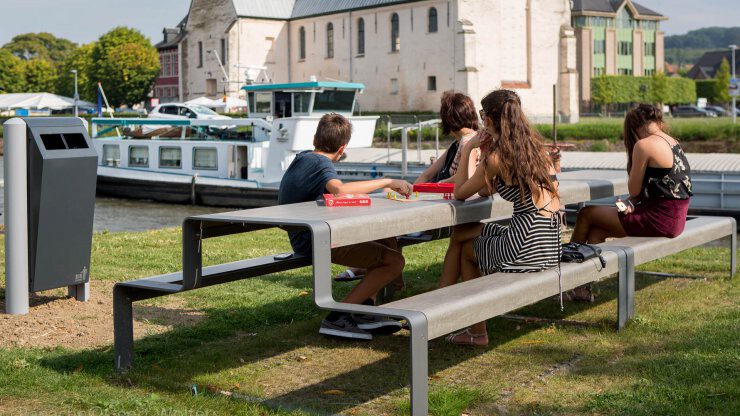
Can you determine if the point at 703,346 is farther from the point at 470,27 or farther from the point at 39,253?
the point at 470,27

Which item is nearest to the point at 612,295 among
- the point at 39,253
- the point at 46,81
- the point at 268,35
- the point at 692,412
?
the point at 692,412

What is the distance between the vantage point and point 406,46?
5928 cm

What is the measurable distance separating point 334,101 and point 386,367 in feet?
83.2

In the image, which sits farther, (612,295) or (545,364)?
(612,295)

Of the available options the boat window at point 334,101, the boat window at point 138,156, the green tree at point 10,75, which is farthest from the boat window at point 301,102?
the green tree at point 10,75

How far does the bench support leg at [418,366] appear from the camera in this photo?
4.29 m

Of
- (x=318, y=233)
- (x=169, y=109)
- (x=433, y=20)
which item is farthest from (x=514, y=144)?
(x=433, y=20)

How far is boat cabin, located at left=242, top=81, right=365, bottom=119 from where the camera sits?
2941 centimetres

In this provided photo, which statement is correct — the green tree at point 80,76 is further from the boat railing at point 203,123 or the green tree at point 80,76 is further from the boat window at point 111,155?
the boat railing at point 203,123

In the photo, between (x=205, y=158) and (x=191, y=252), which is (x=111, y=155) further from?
(x=191, y=252)

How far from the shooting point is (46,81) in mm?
104625

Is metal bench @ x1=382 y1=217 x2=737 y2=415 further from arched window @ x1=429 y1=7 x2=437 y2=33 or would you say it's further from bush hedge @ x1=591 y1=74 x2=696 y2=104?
bush hedge @ x1=591 y1=74 x2=696 y2=104

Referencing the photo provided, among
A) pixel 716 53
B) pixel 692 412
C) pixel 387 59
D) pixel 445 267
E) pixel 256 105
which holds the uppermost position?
pixel 716 53

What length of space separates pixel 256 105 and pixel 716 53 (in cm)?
12175
